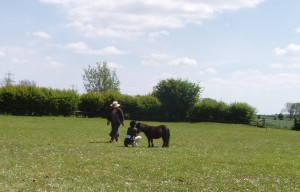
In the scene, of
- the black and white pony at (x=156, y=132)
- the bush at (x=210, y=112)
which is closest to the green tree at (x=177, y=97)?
the bush at (x=210, y=112)

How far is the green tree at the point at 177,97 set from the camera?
84.7 m

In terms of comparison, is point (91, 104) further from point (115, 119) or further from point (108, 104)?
point (115, 119)

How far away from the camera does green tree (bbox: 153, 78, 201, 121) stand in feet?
278

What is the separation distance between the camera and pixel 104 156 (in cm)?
1909

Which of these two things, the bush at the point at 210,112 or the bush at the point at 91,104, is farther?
the bush at the point at 210,112

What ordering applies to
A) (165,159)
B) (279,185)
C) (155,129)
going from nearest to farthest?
(279,185) < (165,159) < (155,129)

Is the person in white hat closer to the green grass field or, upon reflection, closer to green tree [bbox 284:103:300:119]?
the green grass field

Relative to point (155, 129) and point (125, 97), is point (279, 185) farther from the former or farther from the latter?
point (125, 97)

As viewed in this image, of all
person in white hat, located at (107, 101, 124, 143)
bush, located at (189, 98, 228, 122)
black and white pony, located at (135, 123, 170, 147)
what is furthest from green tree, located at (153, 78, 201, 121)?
black and white pony, located at (135, 123, 170, 147)

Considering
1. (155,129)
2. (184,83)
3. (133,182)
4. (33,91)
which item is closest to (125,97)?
(184,83)

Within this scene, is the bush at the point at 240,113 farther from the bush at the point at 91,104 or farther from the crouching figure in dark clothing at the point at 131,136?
the crouching figure in dark clothing at the point at 131,136

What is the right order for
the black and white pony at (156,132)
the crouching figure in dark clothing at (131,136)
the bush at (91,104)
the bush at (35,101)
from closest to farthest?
1. the crouching figure in dark clothing at (131,136)
2. the black and white pony at (156,132)
3. the bush at (35,101)
4. the bush at (91,104)

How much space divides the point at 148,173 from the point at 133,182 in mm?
1696

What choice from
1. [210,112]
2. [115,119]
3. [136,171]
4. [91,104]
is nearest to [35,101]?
[91,104]
